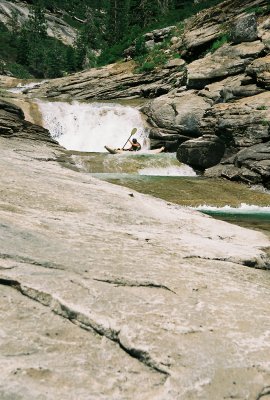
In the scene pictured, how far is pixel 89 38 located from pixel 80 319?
117m

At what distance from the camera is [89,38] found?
112 metres

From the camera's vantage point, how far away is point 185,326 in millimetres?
3814

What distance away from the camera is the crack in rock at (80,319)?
3.35 meters

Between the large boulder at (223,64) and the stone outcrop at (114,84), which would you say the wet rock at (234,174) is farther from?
the stone outcrop at (114,84)

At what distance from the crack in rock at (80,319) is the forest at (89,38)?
49508 millimetres

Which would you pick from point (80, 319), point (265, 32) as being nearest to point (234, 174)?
point (265, 32)

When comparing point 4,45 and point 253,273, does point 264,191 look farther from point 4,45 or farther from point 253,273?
point 4,45

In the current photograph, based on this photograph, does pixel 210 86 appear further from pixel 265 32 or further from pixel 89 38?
pixel 89 38

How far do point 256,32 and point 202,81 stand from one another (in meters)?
6.12

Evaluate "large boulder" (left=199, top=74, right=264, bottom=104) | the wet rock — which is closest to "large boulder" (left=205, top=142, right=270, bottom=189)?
the wet rock

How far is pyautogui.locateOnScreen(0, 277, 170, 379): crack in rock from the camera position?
335 centimetres

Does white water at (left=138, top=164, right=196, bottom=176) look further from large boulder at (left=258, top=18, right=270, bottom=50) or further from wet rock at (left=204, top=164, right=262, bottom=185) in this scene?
large boulder at (left=258, top=18, right=270, bottom=50)

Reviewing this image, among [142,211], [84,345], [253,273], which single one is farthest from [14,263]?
[142,211]

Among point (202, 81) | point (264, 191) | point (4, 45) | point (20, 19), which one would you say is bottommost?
point (264, 191)
